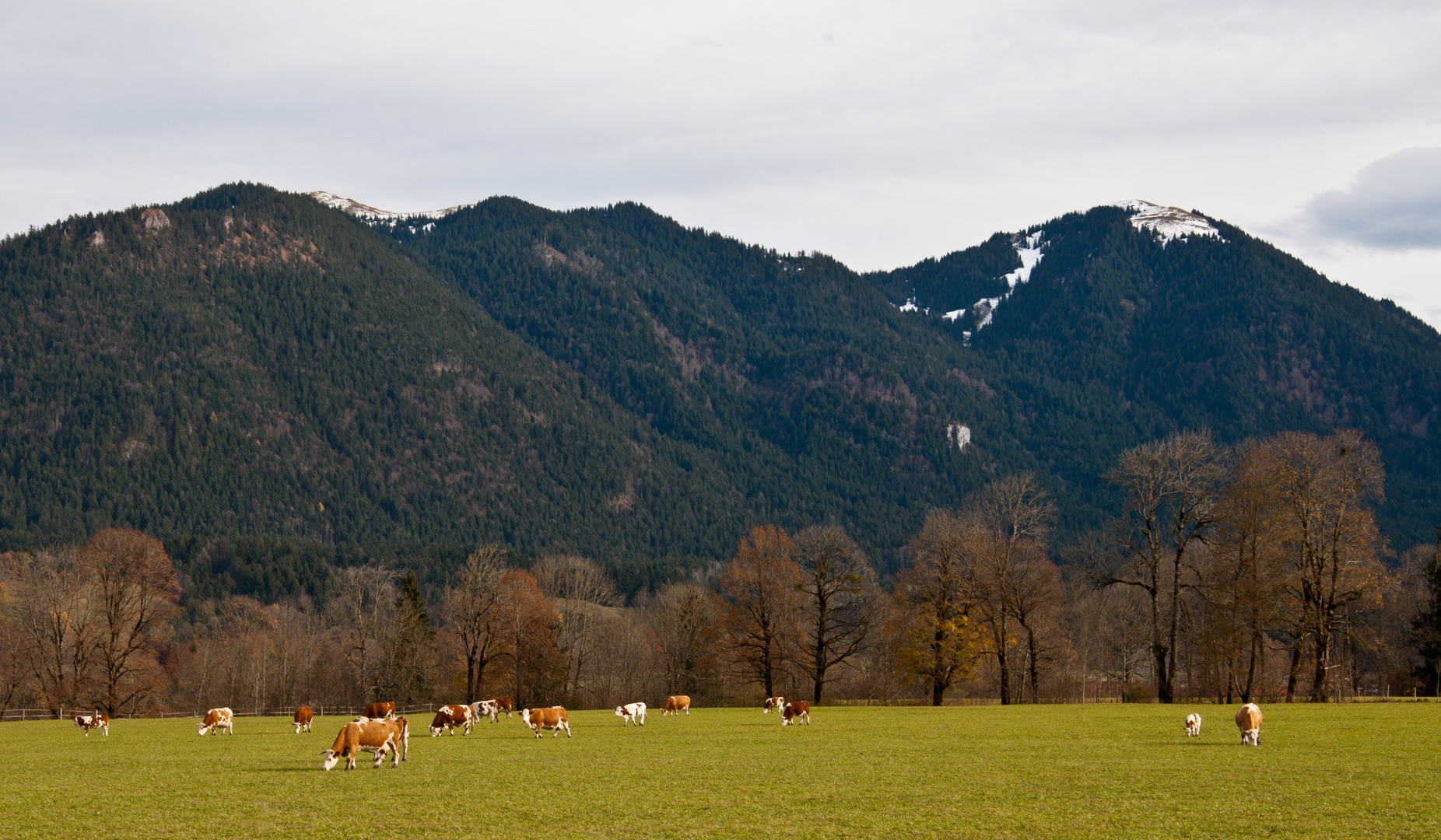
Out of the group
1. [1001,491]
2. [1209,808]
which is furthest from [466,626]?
[1209,808]

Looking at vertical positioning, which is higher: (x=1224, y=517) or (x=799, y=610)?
(x=1224, y=517)

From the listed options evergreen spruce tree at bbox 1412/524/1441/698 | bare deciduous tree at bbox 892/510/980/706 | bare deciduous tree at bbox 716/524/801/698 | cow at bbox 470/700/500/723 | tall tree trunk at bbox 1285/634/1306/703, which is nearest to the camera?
cow at bbox 470/700/500/723

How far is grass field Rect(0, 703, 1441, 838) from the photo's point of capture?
20938 mm

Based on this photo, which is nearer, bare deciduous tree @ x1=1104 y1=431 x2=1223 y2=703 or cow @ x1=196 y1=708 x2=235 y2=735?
cow @ x1=196 y1=708 x2=235 y2=735

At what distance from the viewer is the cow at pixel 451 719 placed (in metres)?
46.4

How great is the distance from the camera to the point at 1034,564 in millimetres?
81062

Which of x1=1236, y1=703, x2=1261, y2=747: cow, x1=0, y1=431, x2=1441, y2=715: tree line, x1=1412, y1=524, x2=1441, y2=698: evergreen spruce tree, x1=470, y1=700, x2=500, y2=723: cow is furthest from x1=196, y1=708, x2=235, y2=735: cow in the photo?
x1=1412, y1=524, x2=1441, y2=698: evergreen spruce tree

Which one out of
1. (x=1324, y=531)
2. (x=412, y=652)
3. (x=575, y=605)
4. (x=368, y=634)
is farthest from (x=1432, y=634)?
(x=368, y=634)

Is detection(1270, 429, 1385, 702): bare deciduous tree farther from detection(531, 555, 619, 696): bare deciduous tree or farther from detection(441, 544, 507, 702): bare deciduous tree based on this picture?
detection(531, 555, 619, 696): bare deciduous tree

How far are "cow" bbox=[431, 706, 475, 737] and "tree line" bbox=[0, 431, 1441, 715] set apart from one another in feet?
113

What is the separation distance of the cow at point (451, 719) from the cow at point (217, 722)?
8883 mm

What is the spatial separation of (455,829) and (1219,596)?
54568 millimetres

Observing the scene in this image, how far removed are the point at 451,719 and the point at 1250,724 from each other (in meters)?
29.8

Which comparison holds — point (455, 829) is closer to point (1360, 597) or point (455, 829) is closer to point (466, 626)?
point (1360, 597)
